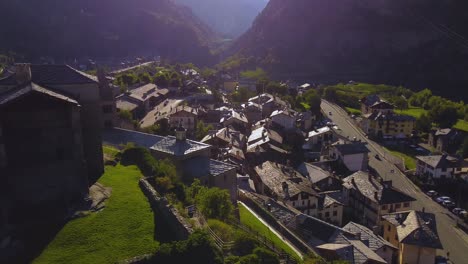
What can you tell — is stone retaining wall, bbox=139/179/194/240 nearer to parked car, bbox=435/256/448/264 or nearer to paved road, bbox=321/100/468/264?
parked car, bbox=435/256/448/264

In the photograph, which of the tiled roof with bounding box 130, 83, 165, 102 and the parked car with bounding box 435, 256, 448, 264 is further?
the tiled roof with bounding box 130, 83, 165, 102

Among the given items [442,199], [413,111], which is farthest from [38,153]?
[413,111]

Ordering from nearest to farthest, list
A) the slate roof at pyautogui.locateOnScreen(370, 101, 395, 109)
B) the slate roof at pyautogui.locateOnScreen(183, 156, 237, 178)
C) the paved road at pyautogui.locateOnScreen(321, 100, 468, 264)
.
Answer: the slate roof at pyautogui.locateOnScreen(183, 156, 237, 178)
the paved road at pyautogui.locateOnScreen(321, 100, 468, 264)
the slate roof at pyautogui.locateOnScreen(370, 101, 395, 109)

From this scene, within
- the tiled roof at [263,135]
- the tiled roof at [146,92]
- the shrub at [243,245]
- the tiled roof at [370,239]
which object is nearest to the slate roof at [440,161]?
the tiled roof at [263,135]

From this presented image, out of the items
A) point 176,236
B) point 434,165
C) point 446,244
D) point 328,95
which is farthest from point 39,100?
point 328,95

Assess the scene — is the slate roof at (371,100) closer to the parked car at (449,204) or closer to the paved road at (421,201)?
the paved road at (421,201)

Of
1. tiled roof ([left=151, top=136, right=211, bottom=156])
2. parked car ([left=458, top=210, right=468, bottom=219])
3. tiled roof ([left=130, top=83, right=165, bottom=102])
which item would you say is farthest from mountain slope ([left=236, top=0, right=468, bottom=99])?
tiled roof ([left=151, top=136, right=211, bottom=156])
